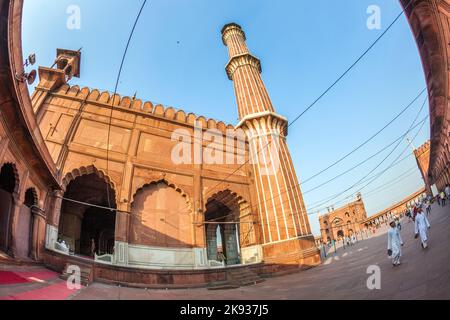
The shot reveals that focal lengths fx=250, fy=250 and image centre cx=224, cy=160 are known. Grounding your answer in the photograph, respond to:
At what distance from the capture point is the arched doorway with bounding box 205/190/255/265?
13756 millimetres

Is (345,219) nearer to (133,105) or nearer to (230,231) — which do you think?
(230,231)

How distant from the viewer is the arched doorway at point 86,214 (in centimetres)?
1250

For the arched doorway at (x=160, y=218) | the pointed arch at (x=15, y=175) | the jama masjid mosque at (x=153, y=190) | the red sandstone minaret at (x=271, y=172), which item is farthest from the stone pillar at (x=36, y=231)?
the red sandstone minaret at (x=271, y=172)

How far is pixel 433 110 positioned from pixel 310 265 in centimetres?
899

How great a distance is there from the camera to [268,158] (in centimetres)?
1457

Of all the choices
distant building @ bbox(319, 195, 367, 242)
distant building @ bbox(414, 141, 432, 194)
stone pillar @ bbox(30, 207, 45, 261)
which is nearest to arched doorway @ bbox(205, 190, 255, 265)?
stone pillar @ bbox(30, 207, 45, 261)

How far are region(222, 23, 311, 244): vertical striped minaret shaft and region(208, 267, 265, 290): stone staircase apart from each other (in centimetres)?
224

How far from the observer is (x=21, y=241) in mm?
7203

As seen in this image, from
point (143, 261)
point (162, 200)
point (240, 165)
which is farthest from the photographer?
point (240, 165)

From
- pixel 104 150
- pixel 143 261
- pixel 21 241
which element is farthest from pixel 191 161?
pixel 21 241

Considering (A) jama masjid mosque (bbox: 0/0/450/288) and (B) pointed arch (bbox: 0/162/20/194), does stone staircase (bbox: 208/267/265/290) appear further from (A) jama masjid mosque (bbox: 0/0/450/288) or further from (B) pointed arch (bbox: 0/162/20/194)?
(B) pointed arch (bbox: 0/162/20/194)

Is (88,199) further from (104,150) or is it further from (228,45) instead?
(228,45)

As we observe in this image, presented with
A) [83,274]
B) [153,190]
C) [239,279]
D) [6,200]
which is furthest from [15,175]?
[239,279]

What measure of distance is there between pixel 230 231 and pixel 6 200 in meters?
11.7
